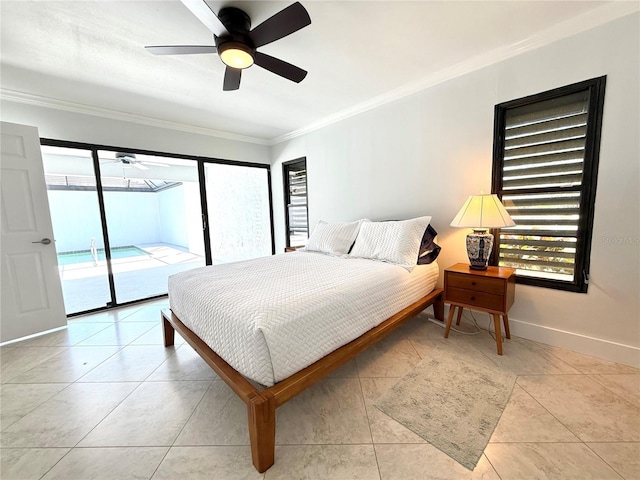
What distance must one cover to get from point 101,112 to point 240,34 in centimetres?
255

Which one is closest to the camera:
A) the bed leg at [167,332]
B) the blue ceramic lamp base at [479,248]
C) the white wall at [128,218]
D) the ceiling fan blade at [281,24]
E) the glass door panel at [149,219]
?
the ceiling fan blade at [281,24]

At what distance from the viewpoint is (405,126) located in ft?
9.12

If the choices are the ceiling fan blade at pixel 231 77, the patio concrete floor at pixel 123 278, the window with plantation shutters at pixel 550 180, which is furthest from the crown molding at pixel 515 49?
the patio concrete floor at pixel 123 278

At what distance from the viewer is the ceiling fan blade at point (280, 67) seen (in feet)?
5.75

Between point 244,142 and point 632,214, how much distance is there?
459 cm

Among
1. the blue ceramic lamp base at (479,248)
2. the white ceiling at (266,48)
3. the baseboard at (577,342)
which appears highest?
the white ceiling at (266,48)

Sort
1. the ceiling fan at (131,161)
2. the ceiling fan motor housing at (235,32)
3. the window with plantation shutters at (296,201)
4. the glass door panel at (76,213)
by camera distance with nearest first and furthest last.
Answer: the ceiling fan motor housing at (235,32), the glass door panel at (76,213), the ceiling fan at (131,161), the window with plantation shutters at (296,201)

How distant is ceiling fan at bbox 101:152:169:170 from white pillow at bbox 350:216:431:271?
3272 mm

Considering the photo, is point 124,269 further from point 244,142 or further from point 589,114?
point 589,114

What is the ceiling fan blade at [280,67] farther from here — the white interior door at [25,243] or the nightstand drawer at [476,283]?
the white interior door at [25,243]

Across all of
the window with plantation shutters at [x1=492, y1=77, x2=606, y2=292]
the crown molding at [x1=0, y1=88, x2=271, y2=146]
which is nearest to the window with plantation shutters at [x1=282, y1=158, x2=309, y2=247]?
the crown molding at [x1=0, y1=88, x2=271, y2=146]

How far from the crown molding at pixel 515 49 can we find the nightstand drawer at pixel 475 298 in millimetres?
2019

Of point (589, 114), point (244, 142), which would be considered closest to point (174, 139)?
point (244, 142)

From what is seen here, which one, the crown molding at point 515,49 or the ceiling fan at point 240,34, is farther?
the crown molding at point 515,49
